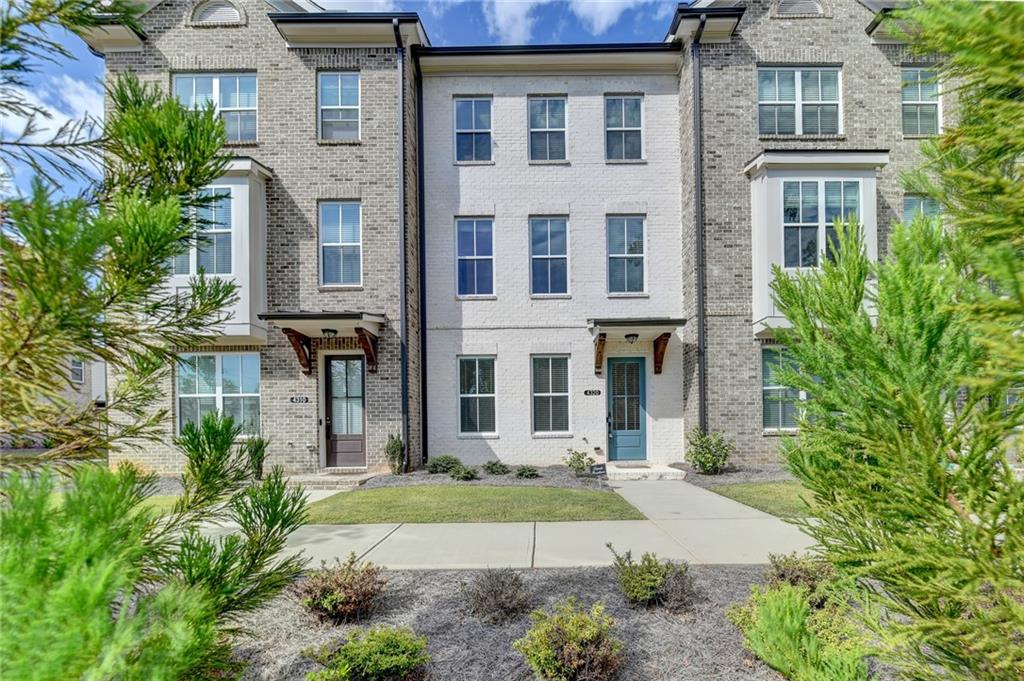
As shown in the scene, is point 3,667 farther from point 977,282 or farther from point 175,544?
point 977,282

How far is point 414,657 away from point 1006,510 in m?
2.76

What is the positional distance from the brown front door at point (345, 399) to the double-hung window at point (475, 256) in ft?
9.89

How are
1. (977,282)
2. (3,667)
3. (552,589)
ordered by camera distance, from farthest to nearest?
(552,589) < (977,282) < (3,667)

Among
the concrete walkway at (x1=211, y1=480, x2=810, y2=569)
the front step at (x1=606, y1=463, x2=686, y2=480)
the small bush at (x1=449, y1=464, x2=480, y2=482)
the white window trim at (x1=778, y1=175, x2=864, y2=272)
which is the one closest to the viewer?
the concrete walkway at (x1=211, y1=480, x2=810, y2=569)

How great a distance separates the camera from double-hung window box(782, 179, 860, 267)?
33.6 feet

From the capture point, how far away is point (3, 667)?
716 millimetres

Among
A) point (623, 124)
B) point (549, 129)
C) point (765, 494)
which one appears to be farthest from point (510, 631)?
point (623, 124)

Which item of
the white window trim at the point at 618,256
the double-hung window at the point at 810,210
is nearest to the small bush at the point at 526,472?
the white window trim at the point at 618,256

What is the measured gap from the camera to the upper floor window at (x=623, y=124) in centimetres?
1170

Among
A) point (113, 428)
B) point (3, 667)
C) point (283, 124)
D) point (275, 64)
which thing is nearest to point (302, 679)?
point (113, 428)

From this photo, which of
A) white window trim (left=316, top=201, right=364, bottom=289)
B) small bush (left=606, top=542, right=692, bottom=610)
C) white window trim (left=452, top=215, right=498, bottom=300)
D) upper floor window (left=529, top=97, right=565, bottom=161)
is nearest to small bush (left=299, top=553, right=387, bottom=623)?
small bush (left=606, top=542, right=692, bottom=610)

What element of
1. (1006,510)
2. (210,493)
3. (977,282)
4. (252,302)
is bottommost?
(210,493)

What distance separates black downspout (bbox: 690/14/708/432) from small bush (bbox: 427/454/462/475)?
17.2 ft

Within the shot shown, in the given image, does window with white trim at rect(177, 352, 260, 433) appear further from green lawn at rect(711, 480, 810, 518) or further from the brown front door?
green lawn at rect(711, 480, 810, 518)
